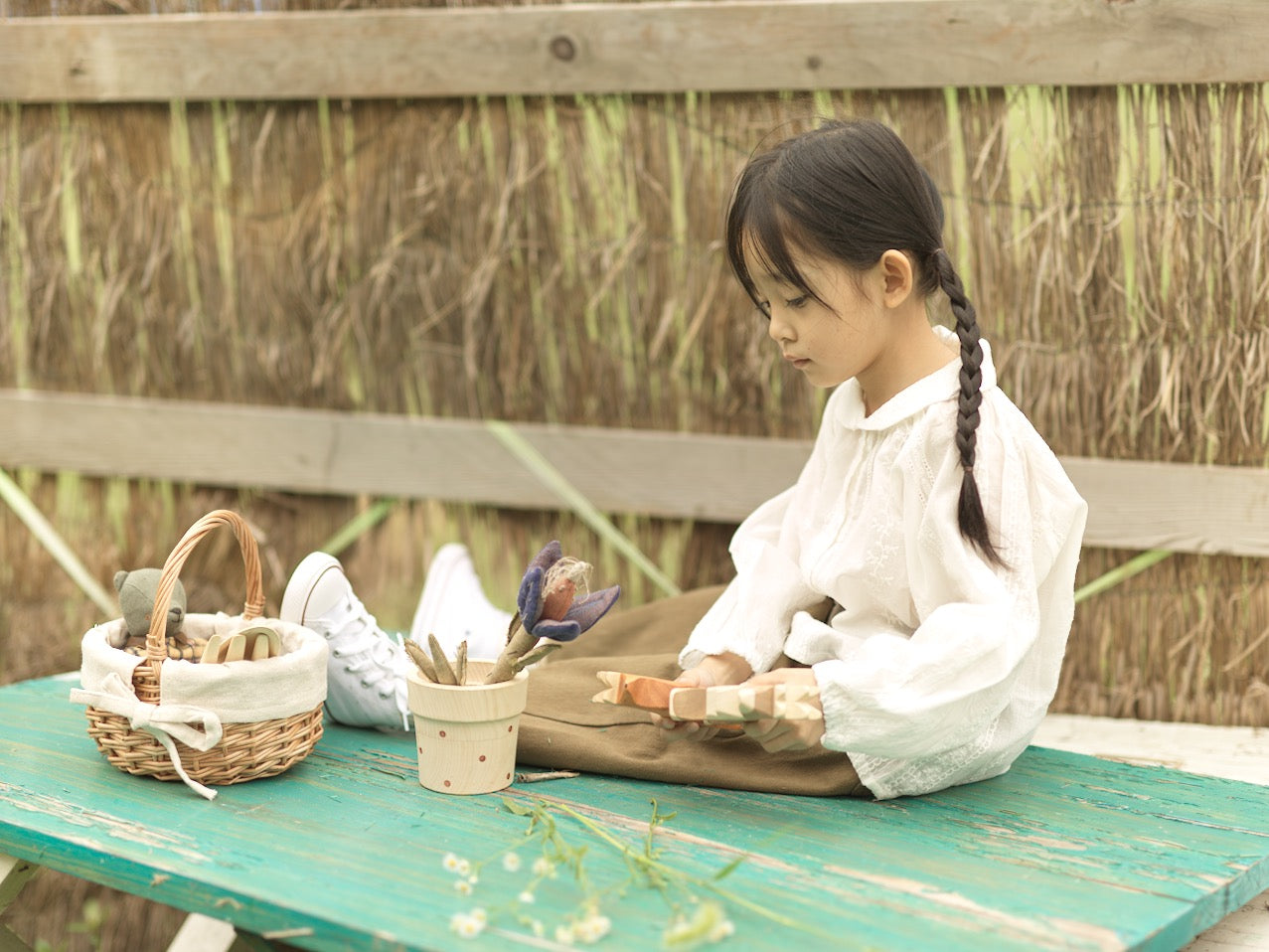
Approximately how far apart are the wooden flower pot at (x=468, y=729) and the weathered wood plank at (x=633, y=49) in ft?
3.91

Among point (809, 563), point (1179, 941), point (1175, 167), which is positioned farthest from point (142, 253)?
point (1179, 941)

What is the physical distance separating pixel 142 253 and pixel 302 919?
1823 millimetres

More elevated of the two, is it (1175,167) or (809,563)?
(1175,167)

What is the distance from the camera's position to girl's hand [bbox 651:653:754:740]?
1742 millimetres

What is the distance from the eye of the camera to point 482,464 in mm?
2703

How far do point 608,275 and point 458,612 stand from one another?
68 centimetres

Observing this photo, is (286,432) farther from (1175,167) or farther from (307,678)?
(1175,167)

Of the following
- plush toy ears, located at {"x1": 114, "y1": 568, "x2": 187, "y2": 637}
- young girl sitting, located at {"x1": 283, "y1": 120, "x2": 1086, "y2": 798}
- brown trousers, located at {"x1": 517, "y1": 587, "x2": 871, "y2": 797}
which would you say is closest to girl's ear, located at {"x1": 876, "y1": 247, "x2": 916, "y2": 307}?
young girl sitting, located at {"x1": 283, "y1": 120, "x2": 1086, "y2": 798}

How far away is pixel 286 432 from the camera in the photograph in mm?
2820

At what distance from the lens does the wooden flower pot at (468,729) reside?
1734 millimetres

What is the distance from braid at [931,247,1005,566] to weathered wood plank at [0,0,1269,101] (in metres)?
0.71

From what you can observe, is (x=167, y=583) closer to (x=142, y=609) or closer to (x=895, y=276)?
(x=142, y=609)

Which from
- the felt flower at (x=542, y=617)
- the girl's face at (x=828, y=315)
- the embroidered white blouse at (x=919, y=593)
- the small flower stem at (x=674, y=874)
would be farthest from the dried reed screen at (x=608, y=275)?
the small flower stem at (x=674, y=874)

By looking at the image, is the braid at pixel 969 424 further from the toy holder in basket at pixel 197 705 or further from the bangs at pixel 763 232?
the toy holder in basket at pixel 197 705
